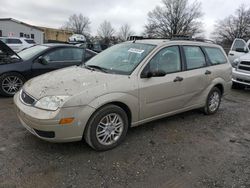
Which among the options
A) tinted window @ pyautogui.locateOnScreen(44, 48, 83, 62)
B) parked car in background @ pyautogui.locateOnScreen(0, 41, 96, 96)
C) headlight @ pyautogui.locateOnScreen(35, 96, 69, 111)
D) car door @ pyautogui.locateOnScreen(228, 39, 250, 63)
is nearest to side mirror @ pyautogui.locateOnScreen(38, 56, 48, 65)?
parked car in background @ pyautogui.locateOnScreen(0, 41, 96, 96)

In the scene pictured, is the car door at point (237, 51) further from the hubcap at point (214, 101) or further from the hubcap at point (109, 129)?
the hubcap at point (109, 129)

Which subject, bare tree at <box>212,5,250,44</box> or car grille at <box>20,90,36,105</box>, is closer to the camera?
car grille at <box>20,90,36,105</box>

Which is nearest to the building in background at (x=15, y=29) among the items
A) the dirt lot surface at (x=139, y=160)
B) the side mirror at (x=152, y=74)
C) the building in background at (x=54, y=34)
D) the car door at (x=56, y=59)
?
the building in background at (x=54, y=34)

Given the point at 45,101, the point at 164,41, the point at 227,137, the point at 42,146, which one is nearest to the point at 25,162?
the point at 42,146

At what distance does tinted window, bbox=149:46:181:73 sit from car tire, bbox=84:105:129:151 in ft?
3.16

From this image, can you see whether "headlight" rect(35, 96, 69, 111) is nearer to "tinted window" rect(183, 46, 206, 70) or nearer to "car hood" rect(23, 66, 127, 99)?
"car hood" rect(23, 66, 127, 99)

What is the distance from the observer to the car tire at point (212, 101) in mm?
5119

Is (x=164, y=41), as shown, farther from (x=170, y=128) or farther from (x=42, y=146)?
(x=42, y=146)

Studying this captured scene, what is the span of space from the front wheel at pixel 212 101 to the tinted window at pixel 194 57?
73 cm

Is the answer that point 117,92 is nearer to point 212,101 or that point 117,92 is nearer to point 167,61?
point 167,61

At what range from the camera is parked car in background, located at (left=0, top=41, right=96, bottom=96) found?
581 cm

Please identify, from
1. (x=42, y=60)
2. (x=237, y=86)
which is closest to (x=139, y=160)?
(x=42, y=60)

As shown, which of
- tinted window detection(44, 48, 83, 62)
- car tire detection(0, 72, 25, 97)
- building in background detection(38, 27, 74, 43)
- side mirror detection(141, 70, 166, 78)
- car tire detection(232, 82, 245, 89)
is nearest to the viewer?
side mirror detection(141, 70, 166, 78)

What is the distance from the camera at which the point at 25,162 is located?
306 cm
